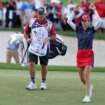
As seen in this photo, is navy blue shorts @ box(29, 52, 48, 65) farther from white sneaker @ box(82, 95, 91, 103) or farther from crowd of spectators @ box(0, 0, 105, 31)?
crowd of spectators @ box(0, 0, 105, 31)

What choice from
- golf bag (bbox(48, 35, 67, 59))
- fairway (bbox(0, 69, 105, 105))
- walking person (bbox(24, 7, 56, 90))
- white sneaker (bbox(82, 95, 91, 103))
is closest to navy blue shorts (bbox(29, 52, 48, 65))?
walking person (bbox(24, 7, 56, 90))

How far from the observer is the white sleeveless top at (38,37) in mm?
13633

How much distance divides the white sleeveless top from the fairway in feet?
3.05

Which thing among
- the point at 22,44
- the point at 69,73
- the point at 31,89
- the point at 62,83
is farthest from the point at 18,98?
the point at 22,44

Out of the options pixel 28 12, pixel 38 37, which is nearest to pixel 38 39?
pixel 38 37

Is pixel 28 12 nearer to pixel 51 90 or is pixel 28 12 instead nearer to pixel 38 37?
pixel 38 37

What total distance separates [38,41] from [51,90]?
3.94 ft

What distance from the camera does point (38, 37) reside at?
13648 millimetres

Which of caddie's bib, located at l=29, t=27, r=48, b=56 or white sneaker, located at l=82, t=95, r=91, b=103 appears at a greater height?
caddie's bib, located at l=29, t=27, r=48, b=56

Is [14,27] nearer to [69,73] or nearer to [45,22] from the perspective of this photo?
[69,73]

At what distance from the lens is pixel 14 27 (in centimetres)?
2638

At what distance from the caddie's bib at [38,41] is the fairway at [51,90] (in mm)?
923

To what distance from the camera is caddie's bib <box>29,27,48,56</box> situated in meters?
13.6

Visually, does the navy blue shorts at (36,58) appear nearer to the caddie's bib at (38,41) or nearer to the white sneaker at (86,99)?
the caddie's bib at (38,41)
